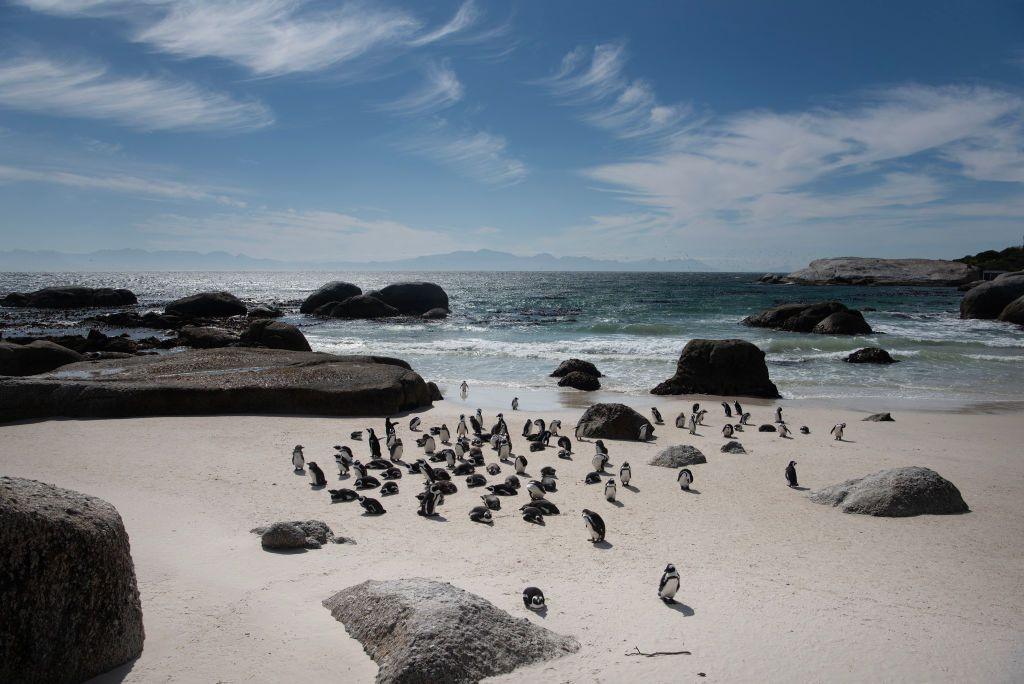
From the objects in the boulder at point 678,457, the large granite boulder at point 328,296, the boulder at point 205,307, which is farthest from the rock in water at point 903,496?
the large granite boulder at point 328,296

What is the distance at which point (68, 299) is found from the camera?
187 ft

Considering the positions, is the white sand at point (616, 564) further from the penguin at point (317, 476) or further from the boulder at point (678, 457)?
the boulder at point (678, 457)

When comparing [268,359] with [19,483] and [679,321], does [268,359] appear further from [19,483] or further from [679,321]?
[679,321]

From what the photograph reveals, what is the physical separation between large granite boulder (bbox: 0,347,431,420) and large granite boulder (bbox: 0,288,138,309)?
5005 centimetres

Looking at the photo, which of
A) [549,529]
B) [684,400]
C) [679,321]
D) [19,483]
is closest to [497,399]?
[684,400]

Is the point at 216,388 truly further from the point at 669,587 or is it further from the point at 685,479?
the point at 669,587

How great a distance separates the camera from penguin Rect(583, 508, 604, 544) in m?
7.46

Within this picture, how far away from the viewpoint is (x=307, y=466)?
10539 mm

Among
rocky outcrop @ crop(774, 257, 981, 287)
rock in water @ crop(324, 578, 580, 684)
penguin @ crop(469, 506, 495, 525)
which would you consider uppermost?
rocky outcrop @ crop(774, 257, 981, 287)

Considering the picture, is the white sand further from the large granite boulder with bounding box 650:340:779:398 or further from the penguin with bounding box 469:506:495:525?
the large granite boulder with bounding box 650:340:779:398

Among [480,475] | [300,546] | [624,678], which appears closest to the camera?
[624,678]

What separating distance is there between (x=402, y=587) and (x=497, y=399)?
540 inches

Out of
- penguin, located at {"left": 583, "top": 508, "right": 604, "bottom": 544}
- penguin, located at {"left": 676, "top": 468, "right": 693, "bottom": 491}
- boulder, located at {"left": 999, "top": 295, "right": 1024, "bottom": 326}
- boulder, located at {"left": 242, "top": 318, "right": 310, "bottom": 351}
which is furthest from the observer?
boulder, located at {"left": 999, "top": 295, "right": 1024, "bottom": 326}

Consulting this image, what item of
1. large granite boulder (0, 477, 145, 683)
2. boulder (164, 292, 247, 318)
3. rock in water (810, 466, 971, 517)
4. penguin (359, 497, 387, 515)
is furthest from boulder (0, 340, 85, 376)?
boulder (164, 292, 247, 318)
